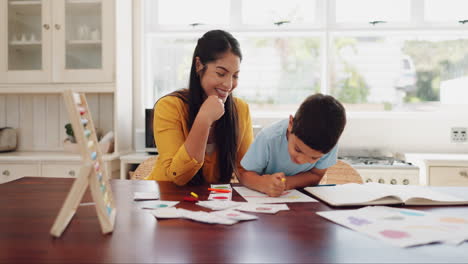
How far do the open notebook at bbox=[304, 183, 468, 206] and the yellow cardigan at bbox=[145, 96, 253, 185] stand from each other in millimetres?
430

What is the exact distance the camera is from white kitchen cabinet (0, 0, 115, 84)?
2.84 meters

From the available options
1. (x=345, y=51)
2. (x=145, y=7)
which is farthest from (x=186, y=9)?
(x=345, y=51)

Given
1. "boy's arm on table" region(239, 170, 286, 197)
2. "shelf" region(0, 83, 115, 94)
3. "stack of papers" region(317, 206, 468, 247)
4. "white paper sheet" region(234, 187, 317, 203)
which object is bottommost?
"white paper sheet" region(234, 187, 317, 203)

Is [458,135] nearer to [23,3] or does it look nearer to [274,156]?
[274,156]

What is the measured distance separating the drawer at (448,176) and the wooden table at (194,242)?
1.67 m

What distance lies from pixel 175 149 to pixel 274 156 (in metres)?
0.37

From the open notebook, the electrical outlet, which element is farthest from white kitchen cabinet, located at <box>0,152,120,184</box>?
the electrical outlet

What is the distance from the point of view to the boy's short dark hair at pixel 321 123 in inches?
45.3

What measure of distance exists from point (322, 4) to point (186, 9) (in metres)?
1.15

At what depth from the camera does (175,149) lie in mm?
1480

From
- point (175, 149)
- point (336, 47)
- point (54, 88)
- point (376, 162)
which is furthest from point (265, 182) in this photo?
→ point (336, 47)

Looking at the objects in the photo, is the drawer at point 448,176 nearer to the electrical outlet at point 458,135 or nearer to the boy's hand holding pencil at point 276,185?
the electrical outlet at point 458,135

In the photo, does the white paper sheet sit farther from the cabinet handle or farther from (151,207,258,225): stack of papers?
the cabinet handle

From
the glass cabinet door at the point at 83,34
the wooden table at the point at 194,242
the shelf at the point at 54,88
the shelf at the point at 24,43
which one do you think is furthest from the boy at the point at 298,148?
the shelf at the point at 24,43
